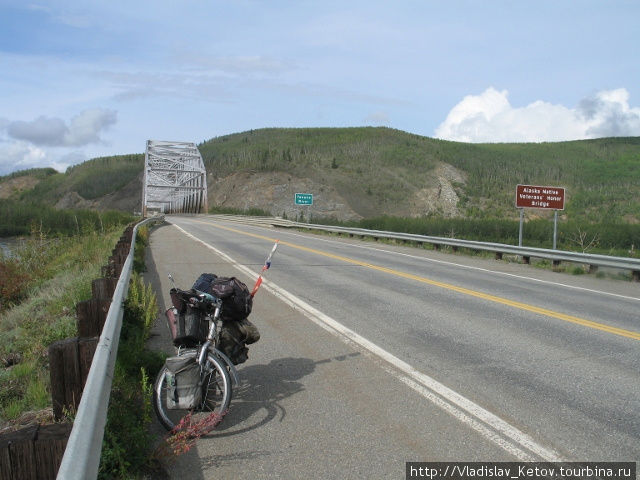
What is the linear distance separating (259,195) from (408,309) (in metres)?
63.8

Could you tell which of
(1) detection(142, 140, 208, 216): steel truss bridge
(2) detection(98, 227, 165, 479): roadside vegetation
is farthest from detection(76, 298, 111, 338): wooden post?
(1) detection(142, 140, 208, 216): steel truss bridge

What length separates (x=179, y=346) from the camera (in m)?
4.55

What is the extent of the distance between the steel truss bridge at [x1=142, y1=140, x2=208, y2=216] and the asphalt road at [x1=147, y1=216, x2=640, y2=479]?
75.2 m

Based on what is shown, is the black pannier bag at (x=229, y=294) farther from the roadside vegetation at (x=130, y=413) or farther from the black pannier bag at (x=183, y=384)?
the roadside vegetation at (x=130, y=413)

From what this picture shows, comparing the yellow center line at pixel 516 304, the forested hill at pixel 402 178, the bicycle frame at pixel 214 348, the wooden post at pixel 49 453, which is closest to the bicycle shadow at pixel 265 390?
the bicycle frame at pixel 214 348

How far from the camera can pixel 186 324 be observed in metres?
4.46

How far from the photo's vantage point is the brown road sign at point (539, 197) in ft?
66.3

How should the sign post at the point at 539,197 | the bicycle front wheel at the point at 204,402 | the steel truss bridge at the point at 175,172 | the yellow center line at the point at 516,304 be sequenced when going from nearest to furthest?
the bicycle front wheel at the point at 204,402, the yellow center line at the point at 516,304, the sign post at the point at 539,197, the steel truss bridge at the point at 175,172

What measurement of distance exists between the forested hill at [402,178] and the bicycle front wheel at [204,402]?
5788cm

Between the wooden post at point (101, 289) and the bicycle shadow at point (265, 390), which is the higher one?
the wooden post at point (101, 289)

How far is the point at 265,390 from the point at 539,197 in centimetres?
1764

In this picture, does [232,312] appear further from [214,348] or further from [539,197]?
[539,197]

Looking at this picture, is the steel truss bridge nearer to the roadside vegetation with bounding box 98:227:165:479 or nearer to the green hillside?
the green hillside

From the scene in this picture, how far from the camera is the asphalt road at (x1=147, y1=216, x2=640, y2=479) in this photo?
3846 mm
